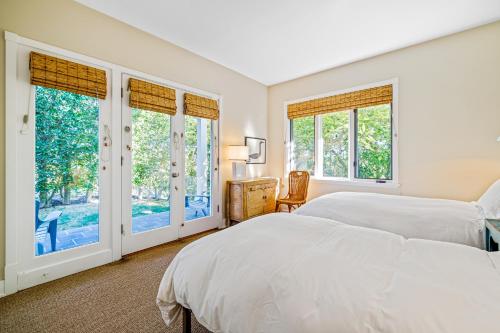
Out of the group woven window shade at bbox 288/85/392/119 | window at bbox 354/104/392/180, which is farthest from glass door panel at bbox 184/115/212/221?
window at bbox 354/104/392/180

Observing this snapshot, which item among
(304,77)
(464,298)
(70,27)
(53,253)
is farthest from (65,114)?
(304,77)

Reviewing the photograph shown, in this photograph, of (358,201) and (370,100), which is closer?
(358,201)

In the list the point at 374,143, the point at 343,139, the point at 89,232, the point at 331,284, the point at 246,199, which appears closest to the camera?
the point at 331,284

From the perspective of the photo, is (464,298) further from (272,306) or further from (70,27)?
(70,27)

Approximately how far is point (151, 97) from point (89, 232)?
176cm

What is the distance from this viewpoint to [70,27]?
231 centimetres

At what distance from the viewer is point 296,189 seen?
14.1 ft

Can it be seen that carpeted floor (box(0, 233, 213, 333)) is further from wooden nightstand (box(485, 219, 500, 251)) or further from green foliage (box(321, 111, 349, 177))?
green foliage (box(321, 111, 349, 177))

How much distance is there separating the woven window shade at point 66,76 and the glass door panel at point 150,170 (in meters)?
0.48

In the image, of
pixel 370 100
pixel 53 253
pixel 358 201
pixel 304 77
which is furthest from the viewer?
pixel 304 77

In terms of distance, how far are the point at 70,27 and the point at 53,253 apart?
231cm

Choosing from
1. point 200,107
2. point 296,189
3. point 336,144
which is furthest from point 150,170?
point 336,144

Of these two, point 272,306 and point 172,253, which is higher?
point 272,306

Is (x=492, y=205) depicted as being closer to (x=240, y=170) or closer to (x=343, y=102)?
(x=343, y=102)
